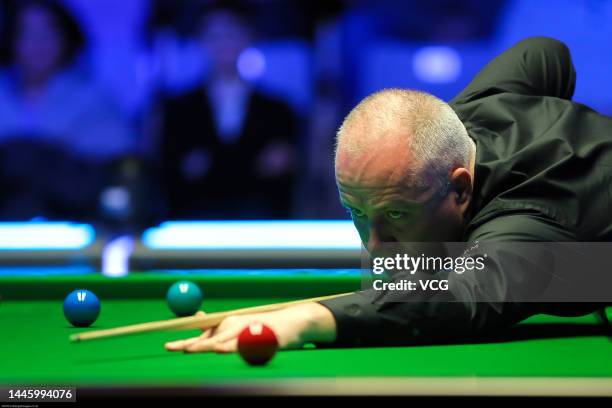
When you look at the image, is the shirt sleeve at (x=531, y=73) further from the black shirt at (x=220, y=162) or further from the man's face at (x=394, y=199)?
the black shirt at (x=220, y=162)

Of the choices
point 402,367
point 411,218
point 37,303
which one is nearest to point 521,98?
point 411,218

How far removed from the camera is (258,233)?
9.26 m

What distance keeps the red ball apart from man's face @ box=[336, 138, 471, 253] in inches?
24.5

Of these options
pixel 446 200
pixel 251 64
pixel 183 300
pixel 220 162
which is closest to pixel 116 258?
pixel 183 300

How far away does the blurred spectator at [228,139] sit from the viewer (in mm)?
8977

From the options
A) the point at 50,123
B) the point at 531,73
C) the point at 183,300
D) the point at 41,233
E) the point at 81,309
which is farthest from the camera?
the point at 50,123

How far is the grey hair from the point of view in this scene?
2.54 m

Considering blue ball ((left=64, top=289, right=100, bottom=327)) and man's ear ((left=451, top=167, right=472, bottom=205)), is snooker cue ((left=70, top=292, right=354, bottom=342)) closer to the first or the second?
blue ball ((left=64, top=289, right=100, bottom=327))

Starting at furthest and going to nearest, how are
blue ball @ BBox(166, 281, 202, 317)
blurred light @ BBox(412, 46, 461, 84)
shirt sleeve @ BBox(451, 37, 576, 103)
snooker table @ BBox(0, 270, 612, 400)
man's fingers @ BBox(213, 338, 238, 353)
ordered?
blurred light @ BBox(412, 46, 461, 84)
shirt sleeve @ BBox(451, 37, 576, 103)
blue ball @ BBox(166, 281, 202, 317)
man's fingers @ BBox(213, 338, 238, 353)
snooker table @ BBox(0, 270, 612, 400)

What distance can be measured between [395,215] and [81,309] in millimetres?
913

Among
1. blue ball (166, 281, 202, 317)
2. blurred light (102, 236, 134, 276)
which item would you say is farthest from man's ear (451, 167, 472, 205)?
blurred light (102, 236, 134, 276)

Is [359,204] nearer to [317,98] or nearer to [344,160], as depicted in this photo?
[344,160]

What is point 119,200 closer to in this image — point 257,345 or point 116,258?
point 116,258

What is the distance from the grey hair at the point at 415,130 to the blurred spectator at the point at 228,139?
6.30 meters
